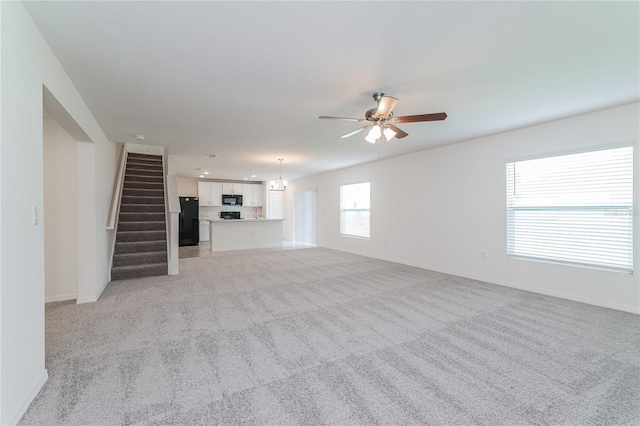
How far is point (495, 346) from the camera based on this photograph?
2398mm

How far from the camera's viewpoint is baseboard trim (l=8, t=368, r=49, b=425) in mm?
1490

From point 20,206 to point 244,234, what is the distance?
22.7ft

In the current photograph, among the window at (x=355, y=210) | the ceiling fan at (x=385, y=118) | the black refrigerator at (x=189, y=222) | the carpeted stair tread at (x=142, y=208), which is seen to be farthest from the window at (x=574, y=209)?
the black refrigerator at (x=189, y=222)

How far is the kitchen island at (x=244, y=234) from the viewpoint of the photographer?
797cm

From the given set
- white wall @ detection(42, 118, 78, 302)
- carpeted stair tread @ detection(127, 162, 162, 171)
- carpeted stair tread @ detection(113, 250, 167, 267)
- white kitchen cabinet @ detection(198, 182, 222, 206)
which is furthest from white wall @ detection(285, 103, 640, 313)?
white wall @ detection(42, 118, 78, 302)

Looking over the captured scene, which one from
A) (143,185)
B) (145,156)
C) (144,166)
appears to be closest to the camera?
(143,185)

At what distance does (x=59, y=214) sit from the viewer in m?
3.65

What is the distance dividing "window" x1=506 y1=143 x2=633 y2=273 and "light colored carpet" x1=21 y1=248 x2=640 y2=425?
0.71 m

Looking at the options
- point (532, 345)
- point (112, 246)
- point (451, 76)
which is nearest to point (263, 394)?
point (532, 345)

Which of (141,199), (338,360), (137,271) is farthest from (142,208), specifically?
(338,360)

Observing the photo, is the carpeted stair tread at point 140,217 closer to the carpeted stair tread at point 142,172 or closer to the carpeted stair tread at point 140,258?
the carpeted stair tread at point 140,258

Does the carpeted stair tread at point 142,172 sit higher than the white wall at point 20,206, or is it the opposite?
the carpeted stair tread at point 142,172

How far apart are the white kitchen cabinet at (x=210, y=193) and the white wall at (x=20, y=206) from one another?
8.09m

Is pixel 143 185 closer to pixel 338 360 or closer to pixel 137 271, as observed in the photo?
pixel 137 271
